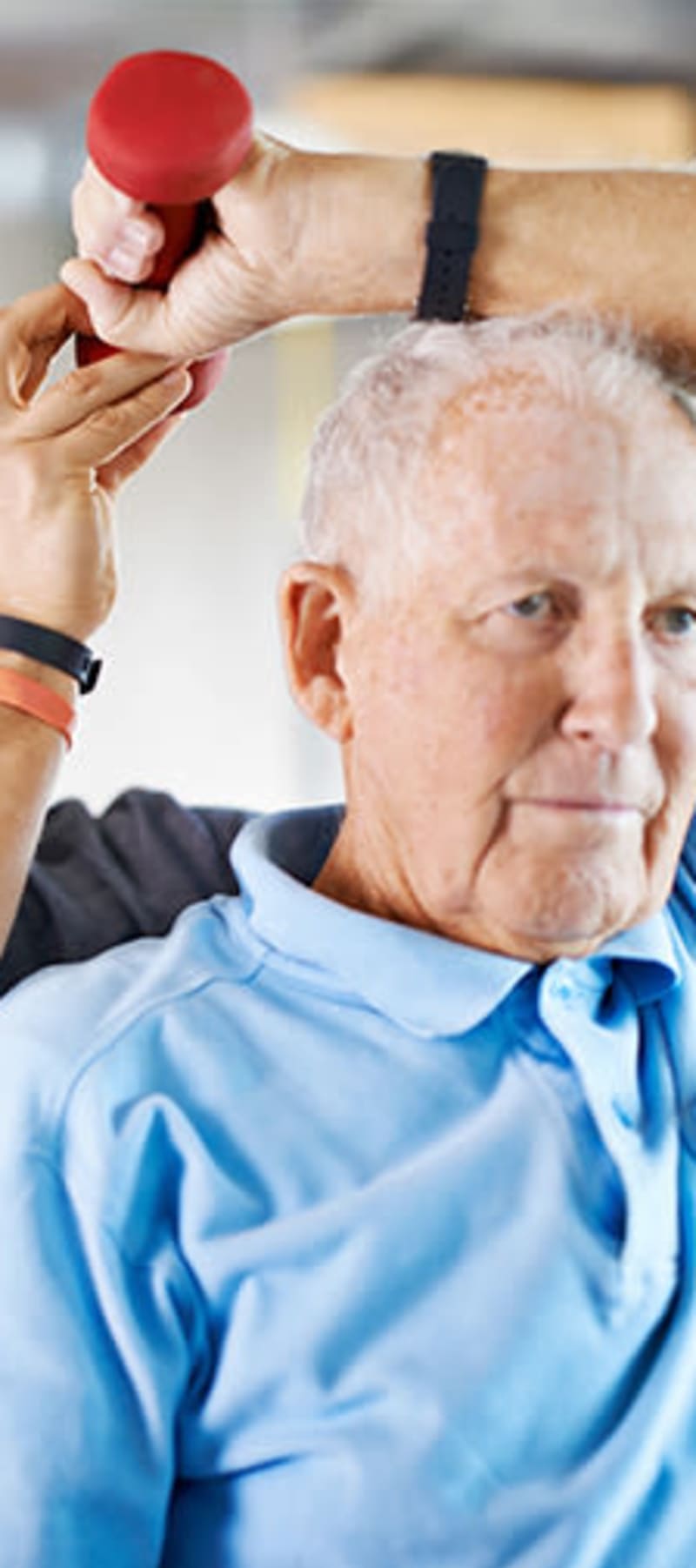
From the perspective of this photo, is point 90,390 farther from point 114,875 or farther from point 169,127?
point 114,875

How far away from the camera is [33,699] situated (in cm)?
128

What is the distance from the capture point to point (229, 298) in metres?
1.16

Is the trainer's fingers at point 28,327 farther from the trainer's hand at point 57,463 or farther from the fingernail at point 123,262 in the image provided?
the fingernail at point 123,262

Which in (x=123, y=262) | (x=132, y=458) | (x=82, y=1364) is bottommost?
(x=82, y=1364)

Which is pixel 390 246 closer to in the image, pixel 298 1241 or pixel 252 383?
pixel 298 1241

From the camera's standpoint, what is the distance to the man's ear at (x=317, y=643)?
121 cm

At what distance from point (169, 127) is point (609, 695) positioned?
389 mm

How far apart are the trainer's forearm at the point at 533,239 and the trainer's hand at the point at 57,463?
0.18 m

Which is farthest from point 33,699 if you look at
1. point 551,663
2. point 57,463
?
point 551,663

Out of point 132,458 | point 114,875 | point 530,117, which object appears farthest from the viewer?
point 530,117

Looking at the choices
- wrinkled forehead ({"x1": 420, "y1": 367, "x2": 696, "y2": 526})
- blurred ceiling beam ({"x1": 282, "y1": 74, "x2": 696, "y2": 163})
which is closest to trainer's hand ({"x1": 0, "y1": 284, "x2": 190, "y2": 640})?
wrinkled forehead ({"x1": 420, "y1": 367, "x2": 696, "y2": 526})

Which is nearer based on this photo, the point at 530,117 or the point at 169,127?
the point at 169,127

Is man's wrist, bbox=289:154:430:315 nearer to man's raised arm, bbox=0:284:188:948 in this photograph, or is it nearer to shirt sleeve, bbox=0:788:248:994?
man's raised arm, bbox=0:284:188:948

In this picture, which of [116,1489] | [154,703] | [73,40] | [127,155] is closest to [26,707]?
[127,155]
